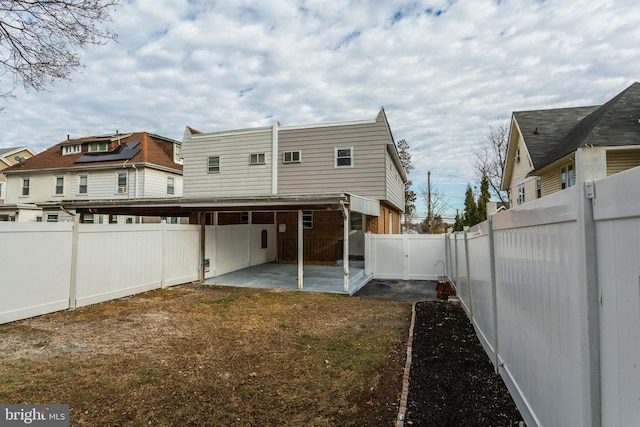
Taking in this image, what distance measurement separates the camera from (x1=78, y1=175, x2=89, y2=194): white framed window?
68.9 ft

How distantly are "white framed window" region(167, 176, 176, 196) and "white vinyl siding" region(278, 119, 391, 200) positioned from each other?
395 inches

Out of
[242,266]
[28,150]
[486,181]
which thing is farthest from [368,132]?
[28,150]

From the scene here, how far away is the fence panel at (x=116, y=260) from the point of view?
24.4ft

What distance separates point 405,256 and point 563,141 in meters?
9.05

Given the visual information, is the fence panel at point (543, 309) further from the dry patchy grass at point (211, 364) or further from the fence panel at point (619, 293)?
the dry patchy grass at point (211, 364)

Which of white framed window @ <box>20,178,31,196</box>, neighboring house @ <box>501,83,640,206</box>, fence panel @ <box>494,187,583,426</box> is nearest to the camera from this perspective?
fence panel @ <box>494,187,583,426</box>

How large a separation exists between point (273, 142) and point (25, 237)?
10.3 m

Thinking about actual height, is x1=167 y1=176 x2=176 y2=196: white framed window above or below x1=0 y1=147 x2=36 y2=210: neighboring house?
below

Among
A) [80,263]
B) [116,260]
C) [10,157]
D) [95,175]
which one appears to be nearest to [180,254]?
[116,260]

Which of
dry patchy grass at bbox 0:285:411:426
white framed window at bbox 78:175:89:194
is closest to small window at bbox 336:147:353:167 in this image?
dry patchy grass at bbox 0:285:411:426

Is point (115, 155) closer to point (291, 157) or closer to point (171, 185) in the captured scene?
point (171, 185)

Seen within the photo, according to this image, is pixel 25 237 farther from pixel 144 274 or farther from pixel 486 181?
pixel 486 181

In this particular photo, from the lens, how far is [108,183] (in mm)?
20438

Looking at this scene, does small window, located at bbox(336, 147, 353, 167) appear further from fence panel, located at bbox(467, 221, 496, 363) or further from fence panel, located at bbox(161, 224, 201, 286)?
fence panel, located at bbox(467, 221, 496, 363)
